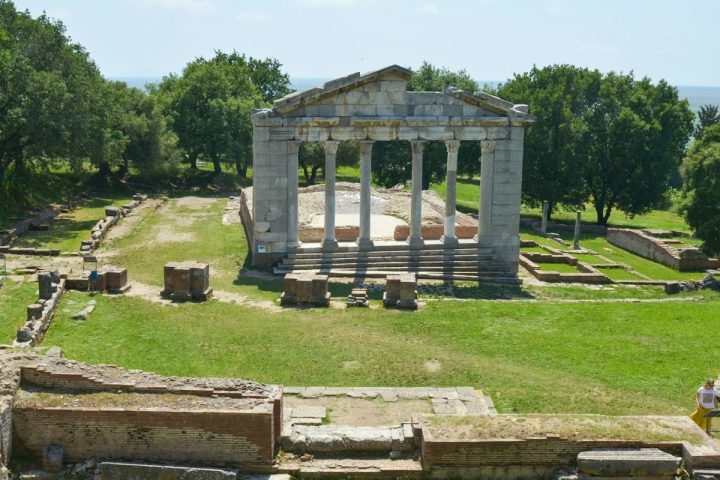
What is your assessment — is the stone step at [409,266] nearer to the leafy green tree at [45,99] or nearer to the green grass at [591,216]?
the leafy green tree at [45,99]

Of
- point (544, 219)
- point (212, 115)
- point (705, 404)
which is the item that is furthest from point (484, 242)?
point (212, 115)

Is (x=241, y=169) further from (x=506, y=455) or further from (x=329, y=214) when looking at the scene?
(x=506, y=455)

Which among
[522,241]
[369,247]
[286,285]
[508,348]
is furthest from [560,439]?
[522,241]

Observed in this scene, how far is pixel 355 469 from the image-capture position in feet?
50.0

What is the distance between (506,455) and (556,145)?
3930cm

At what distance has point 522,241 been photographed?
138 feet

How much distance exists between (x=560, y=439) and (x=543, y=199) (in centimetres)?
3860

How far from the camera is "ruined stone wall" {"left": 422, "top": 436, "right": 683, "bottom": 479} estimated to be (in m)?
15.0

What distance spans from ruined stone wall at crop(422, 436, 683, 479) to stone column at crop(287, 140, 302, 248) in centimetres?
1838

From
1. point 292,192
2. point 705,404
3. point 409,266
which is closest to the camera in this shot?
point 705,404

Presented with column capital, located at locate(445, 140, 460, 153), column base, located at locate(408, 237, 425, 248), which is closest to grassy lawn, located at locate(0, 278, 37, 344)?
column base, located at locate(408, 237, 425, 248)

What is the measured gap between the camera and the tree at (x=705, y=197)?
35.6 m

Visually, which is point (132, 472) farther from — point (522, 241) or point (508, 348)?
point (522, 241)

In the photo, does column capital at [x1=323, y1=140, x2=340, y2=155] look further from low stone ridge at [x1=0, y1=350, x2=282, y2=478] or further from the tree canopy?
the tree canopy
